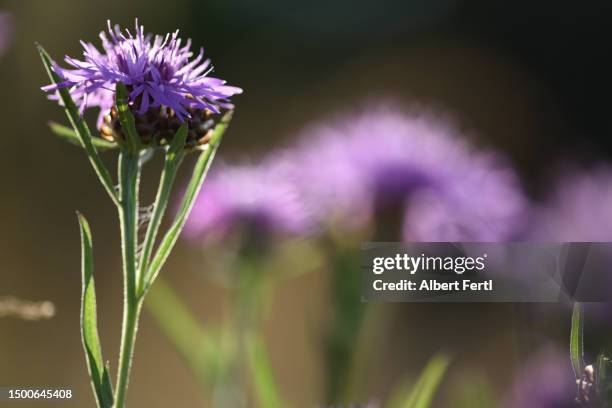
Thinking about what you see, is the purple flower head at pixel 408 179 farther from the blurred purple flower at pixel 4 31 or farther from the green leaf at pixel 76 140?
the green leaf at pixel 76 140

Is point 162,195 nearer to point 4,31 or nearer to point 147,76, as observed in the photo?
point 147,76

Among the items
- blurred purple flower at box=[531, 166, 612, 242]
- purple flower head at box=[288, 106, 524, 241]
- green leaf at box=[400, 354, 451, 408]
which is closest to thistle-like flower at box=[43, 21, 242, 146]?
green leaf at box=[400, 354, 451, 408]

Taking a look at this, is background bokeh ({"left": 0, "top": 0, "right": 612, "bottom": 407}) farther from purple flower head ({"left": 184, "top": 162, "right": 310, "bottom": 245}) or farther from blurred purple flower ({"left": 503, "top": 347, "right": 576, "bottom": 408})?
blurred purple flower ({"left": 503, "top": 347, "right": 576, "bottom": 408})

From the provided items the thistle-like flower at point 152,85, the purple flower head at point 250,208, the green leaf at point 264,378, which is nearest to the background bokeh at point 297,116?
the purple flower head at point 250,208

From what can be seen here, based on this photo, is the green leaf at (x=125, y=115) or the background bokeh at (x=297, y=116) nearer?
the green leaf at (x=125, y=115)

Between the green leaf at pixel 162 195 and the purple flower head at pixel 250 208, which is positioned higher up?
the purple flower head at pixel 250 208

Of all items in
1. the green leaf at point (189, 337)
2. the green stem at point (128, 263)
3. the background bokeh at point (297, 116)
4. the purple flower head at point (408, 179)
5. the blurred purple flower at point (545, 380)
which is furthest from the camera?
the background bokeh at point (297, 116)

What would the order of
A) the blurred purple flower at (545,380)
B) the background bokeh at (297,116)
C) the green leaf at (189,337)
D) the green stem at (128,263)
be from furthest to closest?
the background bokeh at (297,116) → the green leaf at (189,337) → the blurred purple flower at (545,380) → the green stem at (128,263)
